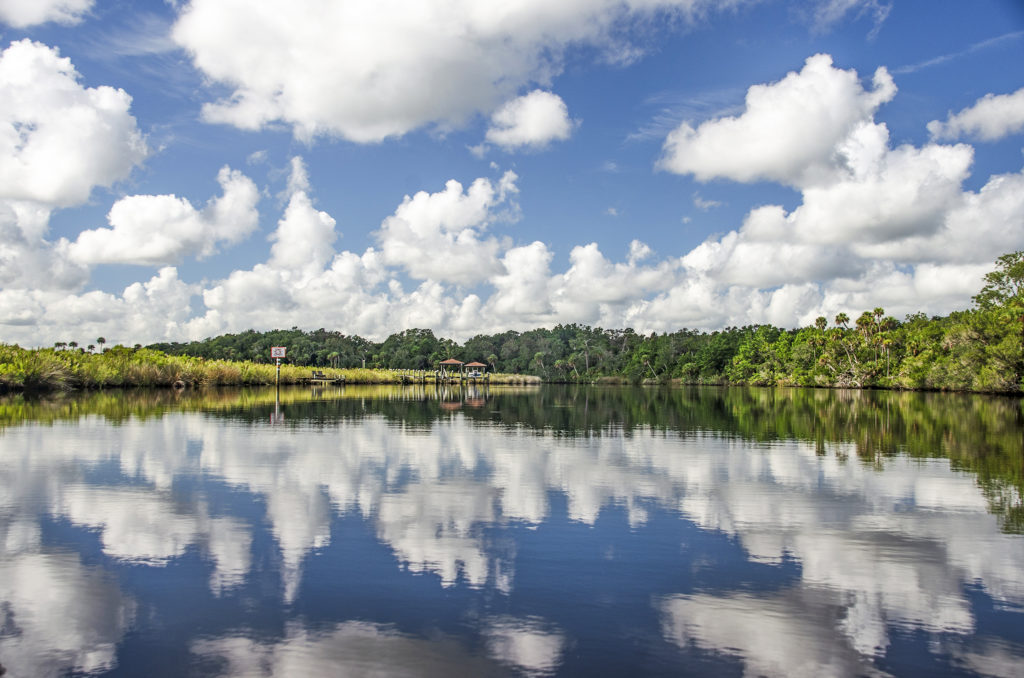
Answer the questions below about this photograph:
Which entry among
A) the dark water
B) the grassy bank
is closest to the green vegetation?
the grassy bank

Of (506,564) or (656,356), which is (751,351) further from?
(506,564)

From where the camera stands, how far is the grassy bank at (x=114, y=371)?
4109 cm

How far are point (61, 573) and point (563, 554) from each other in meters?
5.18

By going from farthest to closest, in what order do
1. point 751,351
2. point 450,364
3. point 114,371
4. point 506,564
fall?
point 450,364 < point 751,351 < point 114,371 < point 506,564

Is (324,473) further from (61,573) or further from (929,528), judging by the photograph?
(929,528)

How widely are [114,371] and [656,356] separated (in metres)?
94.2

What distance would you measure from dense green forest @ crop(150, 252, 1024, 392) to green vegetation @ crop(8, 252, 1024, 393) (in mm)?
165

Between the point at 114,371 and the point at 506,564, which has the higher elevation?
the point at 114,371

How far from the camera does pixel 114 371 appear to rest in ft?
168

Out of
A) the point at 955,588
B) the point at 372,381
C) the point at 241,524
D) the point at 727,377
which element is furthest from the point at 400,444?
the point at 727,377

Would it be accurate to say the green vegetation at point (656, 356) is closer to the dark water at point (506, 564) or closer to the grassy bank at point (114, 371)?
the grassy bank at point (114, 371)

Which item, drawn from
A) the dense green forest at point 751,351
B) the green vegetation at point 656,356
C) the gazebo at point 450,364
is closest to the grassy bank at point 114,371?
the green vegetation at point 656,356

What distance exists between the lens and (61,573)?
22.7ft

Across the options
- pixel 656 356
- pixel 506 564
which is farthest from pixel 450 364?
pixel 506 564
